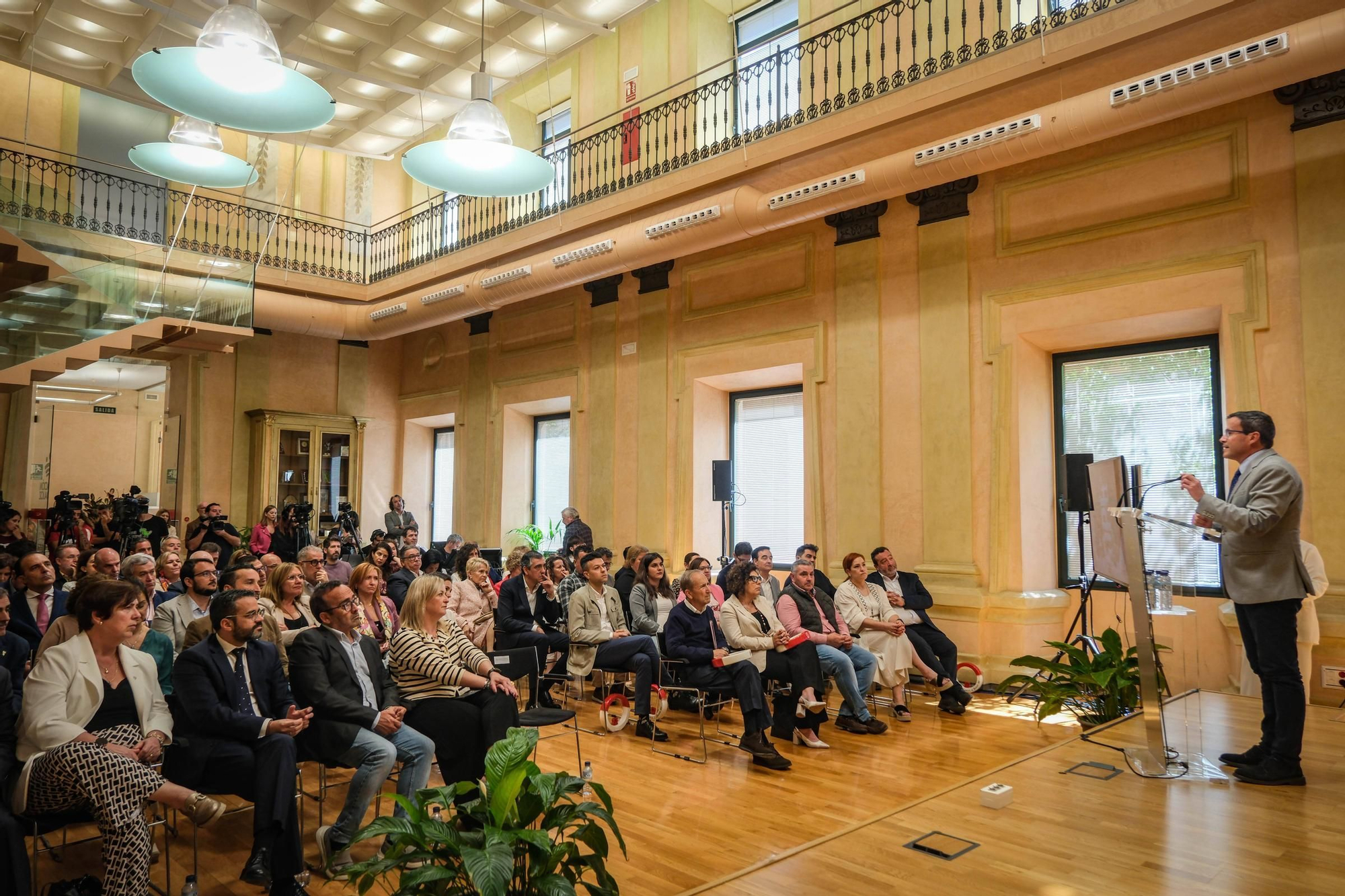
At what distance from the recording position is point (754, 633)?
5445mm

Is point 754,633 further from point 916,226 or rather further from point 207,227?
point 207,227

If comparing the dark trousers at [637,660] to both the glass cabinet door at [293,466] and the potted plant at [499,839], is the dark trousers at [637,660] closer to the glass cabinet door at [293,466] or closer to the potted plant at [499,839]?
the potted plant at [499,839]

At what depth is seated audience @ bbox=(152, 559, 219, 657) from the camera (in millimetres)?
4402

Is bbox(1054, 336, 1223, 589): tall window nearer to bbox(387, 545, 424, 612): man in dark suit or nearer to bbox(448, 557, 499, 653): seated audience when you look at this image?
bbox(448, 557, 499, 653): seated audience

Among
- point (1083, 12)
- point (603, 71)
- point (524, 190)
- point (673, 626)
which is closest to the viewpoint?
point (524, 190)

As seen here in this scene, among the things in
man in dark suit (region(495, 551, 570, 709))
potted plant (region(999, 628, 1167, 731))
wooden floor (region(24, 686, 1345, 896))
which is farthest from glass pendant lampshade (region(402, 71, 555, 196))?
potted plant (region(999, 628, 1167, 731))

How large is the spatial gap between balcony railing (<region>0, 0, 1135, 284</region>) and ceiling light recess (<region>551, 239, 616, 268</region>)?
2.68 ft

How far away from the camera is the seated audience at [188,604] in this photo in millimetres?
4402

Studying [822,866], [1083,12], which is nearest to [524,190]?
[822,866]

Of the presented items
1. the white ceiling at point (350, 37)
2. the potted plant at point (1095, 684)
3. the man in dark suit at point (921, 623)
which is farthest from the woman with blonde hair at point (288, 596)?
the white ceiling at point (350, 37)

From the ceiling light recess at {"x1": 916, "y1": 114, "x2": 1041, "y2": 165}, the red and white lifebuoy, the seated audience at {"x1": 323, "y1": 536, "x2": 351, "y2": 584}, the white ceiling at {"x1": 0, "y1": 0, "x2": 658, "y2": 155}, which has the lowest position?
the red and white lifebuoy

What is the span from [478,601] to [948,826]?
411cm

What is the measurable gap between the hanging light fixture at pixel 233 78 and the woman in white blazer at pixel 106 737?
90.4 inches

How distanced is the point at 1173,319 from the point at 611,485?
5.77m
